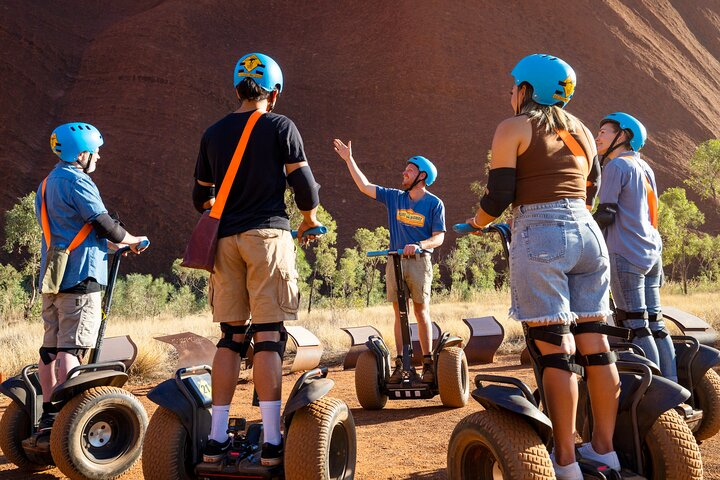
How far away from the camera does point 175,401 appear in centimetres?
373

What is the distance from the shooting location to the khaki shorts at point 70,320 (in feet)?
15.1

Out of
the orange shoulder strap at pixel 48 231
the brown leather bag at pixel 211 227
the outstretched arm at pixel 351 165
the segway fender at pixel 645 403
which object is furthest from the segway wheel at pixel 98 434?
the segway fender at pixel 645 403

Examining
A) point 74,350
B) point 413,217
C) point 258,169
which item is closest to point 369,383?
point 413,217

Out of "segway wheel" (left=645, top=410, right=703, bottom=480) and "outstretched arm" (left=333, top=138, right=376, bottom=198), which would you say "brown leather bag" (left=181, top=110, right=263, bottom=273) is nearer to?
"outstretched arm" (left=333, top=138, right=376, bottom=198)

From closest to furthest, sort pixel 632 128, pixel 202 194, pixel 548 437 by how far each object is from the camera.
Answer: pixel 548 437
pixel 202 194
pixel 632 128

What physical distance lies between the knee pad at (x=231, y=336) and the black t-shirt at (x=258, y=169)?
0.53 meters

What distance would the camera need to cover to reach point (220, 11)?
55.4 metres

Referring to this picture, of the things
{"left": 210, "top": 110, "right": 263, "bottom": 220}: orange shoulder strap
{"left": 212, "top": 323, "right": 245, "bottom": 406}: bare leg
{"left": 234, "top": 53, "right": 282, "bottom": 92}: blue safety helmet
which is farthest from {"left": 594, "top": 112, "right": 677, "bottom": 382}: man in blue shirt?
{"left": 212, "top": 323, "right": 245, "bottom": 406}: bare leg

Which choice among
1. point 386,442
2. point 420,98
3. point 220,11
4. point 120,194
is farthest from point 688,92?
point 386,442

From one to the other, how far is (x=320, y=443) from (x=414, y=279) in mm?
3569

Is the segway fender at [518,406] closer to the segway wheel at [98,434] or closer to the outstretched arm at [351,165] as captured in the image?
the segway wheel at [98,434]

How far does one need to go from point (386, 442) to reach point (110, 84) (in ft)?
166

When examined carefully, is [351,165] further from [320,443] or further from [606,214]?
[320,443]

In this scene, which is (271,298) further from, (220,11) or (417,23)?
(220,11)
